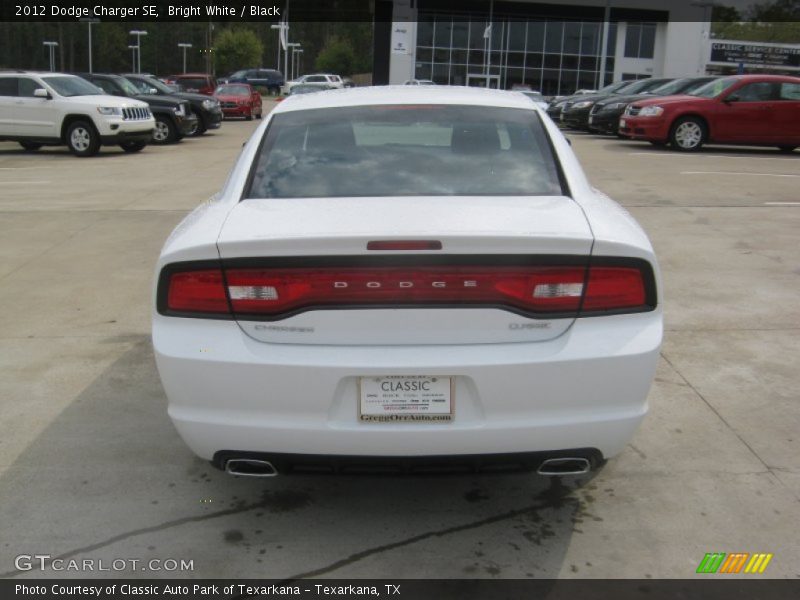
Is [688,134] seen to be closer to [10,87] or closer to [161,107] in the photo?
[161,107]

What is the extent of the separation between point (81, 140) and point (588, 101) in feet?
46.0

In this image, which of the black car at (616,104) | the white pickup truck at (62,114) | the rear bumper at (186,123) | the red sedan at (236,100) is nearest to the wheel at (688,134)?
the black car at (616,104)

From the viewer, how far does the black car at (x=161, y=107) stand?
20.7 m

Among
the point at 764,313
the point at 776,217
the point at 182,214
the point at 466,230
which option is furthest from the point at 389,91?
the point at 776,217

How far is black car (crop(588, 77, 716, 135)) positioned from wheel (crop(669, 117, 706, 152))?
199 centimetres

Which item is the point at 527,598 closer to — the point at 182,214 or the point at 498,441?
the point at 498,441

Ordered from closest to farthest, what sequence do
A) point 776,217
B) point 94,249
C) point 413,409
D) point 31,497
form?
1. point 413,409
2. point 31,497
3. point 94,249
4. point 776,217

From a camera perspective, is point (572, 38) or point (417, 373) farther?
point (572, 38)

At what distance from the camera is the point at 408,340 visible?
2.96 meters

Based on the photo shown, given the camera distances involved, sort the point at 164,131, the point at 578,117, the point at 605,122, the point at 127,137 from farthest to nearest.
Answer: the point at 578,117
the point at 605,122
the point at 164,131
the point at 127,137

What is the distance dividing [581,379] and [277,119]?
6.74ft

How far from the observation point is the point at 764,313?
20.5 feet

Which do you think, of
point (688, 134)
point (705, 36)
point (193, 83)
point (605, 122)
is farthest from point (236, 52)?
point (688, 134)

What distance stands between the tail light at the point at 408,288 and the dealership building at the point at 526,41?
59.2 meters
